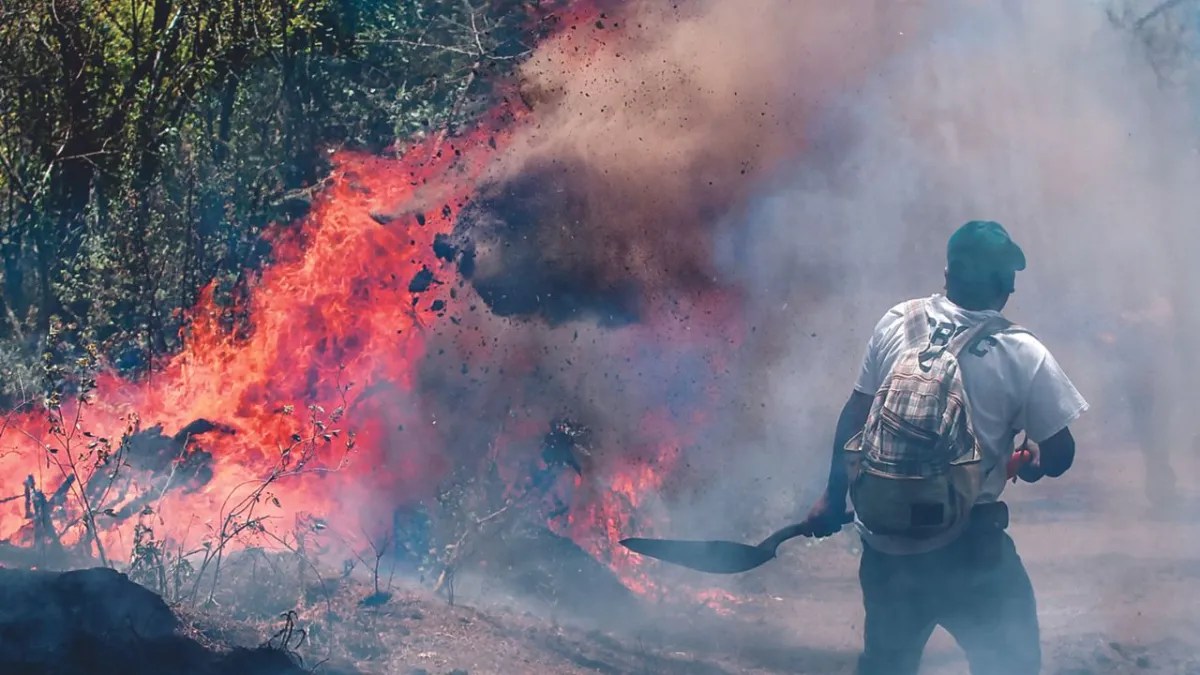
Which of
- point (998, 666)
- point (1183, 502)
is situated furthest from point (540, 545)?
point (1183, 502)

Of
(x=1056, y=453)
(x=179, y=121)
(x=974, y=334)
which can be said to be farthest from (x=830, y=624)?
(x=179, y=121)

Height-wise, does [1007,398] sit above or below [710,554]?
above

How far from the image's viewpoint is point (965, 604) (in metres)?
3.57

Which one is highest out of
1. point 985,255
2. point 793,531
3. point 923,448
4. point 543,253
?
point 543,253

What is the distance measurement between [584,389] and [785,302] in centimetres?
200

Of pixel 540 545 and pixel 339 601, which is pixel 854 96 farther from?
pixel 339 601

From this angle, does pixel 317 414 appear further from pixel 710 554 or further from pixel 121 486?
pixel 710 554

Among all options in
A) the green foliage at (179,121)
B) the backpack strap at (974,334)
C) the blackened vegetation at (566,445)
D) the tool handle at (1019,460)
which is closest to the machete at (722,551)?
the tool handle at (1019,460)

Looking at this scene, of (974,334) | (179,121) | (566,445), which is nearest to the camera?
(974,334)

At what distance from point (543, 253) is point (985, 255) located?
422 centimetres

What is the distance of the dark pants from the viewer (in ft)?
11.6

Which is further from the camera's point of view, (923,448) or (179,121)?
(179,121)

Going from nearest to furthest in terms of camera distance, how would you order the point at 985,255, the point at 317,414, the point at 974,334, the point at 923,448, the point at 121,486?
the point at 923,448 < the point at 974,334 < the point at 985,255 < the point at 121,486 < the point at 317,414

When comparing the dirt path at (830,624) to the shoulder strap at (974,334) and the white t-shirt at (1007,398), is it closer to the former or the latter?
the white t-shirt at (1007,398)
